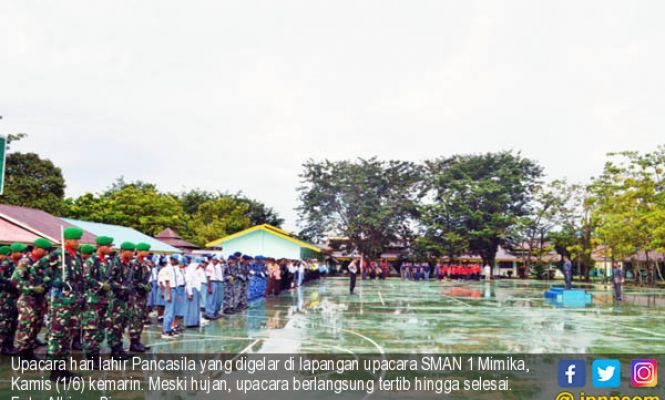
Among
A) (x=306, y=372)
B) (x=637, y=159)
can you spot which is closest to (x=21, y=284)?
(x=306, y=372)

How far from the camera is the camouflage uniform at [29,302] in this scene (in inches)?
316

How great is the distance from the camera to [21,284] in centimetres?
832

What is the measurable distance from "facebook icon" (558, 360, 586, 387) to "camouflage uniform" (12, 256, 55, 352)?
7.29 m

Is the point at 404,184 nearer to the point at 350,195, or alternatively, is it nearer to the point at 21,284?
the point at 350,195

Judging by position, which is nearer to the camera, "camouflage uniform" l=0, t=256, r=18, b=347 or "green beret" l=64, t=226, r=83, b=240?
"green beret" l=64, t=226, r=83, b=240

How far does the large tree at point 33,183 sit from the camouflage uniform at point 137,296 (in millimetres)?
24692

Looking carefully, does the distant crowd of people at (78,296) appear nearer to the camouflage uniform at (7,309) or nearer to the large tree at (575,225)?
the camouflage uniform at (7,309)

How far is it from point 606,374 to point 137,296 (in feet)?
23.5

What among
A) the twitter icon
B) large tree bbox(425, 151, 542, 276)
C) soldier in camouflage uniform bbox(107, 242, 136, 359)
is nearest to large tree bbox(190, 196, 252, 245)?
large tree bbox(425, 151, 542, 276)

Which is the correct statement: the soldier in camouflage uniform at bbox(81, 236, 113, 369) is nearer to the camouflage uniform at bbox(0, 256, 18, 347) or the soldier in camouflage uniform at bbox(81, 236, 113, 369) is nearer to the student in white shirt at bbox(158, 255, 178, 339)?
the camouflage uniform at bbox(0, 256, 18, 347)

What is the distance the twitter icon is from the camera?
740cm

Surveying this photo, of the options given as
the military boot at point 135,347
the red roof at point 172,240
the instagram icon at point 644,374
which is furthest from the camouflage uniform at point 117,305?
the red roof at point 172,240

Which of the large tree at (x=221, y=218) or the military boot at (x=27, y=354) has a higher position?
the large tree at (x=221, y=218)

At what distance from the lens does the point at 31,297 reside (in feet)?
27.1
